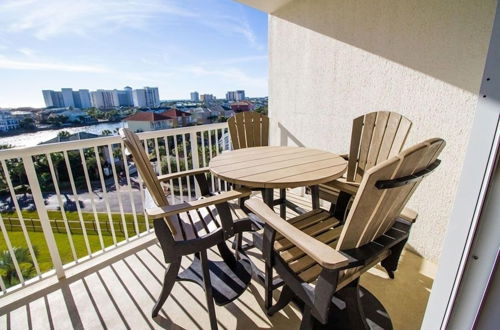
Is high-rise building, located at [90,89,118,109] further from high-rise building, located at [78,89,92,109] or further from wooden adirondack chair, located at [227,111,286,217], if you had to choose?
wooden adirondack chair, located at [227,111,286,217]

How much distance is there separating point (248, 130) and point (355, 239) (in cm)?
226

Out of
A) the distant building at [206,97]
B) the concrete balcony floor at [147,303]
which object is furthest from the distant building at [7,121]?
the distant building at [206,97]

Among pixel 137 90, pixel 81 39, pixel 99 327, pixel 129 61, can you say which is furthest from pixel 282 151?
pixel 129 61

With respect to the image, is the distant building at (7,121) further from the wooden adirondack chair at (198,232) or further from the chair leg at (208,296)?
the chair leg at (208,296)

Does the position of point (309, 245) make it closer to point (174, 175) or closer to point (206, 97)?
point (174, 175)

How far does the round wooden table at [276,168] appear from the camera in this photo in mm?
1562

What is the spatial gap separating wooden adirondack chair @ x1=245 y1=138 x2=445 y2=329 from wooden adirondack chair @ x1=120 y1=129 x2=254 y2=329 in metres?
0.26

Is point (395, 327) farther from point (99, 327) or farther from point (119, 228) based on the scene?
point (119, 228)

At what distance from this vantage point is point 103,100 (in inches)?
201

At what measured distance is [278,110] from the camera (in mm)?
3816

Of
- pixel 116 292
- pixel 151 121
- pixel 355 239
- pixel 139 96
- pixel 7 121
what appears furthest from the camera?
pixel 139 96

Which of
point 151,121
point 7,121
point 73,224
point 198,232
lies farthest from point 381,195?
point 73,224

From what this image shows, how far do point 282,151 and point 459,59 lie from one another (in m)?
1.66

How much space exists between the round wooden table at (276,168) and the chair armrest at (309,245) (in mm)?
314
